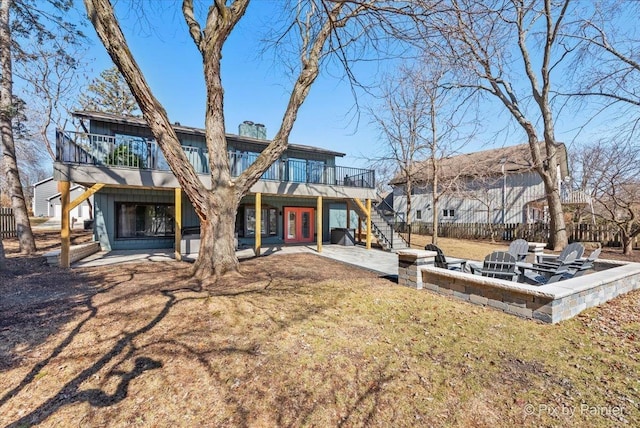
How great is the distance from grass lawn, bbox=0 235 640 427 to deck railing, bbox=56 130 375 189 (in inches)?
188

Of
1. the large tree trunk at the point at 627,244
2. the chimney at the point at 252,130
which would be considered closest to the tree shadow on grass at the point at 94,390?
the chimney at the point at 252,130

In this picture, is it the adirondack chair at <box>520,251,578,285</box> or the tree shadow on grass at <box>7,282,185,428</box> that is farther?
the adirondack chair at <box>520,251,578,285</box>

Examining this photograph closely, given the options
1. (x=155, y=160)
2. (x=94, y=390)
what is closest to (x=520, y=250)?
(x=94, y=390)

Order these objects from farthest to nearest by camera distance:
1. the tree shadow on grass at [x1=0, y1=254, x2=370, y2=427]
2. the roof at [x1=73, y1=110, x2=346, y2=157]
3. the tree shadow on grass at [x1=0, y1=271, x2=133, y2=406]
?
the roof at [x1=73, y1=110, x2=346, y2=157] < the tree shadow on grass at [x1=0, y1=271, x2=133, y2=406] < the tree shadow on grass at [x1=0, y1=254, x2=370, y2=427]

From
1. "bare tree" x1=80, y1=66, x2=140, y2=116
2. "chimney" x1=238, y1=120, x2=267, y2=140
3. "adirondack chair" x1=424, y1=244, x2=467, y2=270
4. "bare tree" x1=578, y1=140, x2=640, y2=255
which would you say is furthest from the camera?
"bare tree" x1=80, y1=66, x2=140, y2=116

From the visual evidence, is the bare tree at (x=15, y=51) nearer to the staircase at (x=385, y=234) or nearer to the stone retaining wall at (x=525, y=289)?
the staircase at (x=385, y=234)

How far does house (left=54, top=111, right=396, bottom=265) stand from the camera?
8852mm

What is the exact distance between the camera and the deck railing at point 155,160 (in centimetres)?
840

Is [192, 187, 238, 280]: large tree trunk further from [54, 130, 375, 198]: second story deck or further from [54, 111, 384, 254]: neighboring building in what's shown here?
[54, 111, 384, 254]: neighboring building

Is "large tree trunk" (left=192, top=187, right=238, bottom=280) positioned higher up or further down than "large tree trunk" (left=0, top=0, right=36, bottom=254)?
further down

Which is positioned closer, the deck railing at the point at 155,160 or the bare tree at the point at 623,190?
the deck railing at the point at 155,160

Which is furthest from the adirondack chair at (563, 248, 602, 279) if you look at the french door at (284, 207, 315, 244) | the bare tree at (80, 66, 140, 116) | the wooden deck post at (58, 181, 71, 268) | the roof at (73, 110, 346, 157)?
the bare tree at (80, 66, 140, 116)

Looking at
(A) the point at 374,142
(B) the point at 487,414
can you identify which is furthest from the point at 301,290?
(A) the point at 374,142

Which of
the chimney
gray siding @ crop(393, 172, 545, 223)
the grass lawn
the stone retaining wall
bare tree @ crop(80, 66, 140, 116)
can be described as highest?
bare tree @ crop(80, 66, 140, 116)
